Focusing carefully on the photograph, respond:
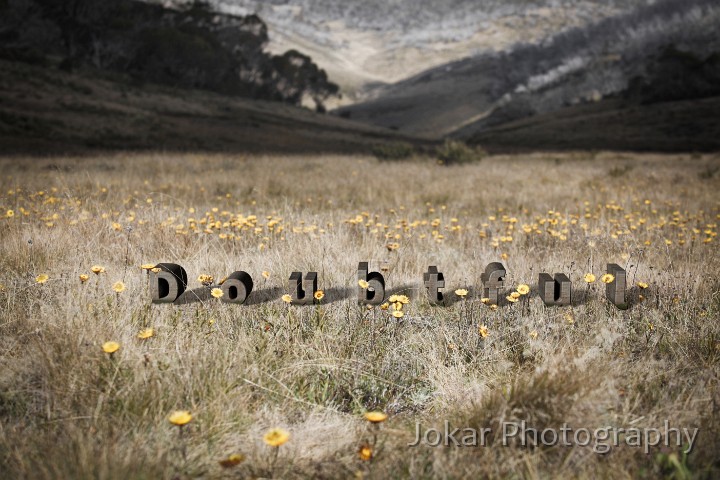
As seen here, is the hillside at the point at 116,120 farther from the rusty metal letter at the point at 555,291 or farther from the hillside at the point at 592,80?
the hillside at the point at 592,80

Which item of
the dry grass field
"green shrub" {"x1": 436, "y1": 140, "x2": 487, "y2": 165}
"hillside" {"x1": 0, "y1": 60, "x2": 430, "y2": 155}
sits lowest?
the dry grass field

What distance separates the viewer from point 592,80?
68500 mm

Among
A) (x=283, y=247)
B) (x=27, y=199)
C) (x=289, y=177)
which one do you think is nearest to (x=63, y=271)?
(x=283, y=247)

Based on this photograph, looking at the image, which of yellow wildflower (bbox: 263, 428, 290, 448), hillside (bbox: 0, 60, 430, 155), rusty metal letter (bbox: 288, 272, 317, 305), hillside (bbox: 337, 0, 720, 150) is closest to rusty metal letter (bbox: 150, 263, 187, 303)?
rusty metal letter (bbox: 288, 272, 317, 305)

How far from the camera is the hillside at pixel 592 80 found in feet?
159

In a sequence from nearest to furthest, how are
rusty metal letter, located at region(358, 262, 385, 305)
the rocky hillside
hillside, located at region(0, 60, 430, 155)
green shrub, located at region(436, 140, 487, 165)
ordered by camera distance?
rusty metal letter, located at region(358, 262, 385, 305) → green shrub, located at region(436, 140, 487, 165) → hillside, located at region(0, 60, 430, 155) → the rocky hillside

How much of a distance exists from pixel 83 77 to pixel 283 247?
3875cm

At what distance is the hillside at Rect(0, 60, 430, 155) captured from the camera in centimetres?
1828

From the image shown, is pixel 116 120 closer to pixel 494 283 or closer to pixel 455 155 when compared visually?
pixel 455 155

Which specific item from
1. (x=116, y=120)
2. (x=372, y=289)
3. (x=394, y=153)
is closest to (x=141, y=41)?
(x=116, y=120)

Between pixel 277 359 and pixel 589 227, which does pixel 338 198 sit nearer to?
pixel 589 227

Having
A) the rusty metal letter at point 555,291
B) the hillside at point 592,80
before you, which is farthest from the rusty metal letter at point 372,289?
the hillside at point 592,80

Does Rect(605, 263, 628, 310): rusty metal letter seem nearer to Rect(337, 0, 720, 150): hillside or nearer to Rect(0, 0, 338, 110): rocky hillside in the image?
Rect(337, 0, 720, 150): hillside

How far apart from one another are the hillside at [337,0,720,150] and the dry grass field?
112 ft
